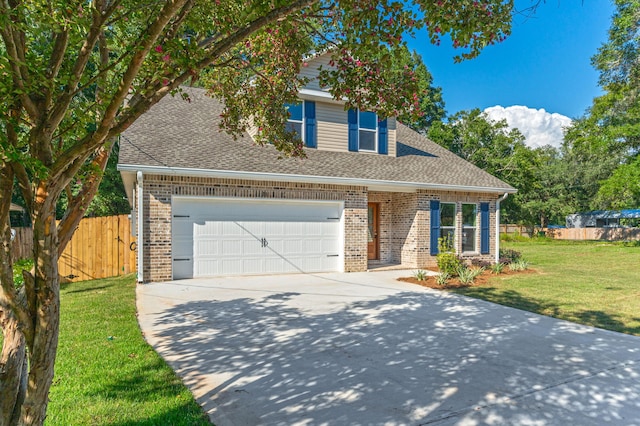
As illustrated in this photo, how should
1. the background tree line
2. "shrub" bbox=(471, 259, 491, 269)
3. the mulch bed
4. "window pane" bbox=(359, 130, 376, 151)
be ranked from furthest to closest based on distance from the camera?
1. the background tree line
2. "window pane" bbox=(359, 130, 376, 151)
3. "shrub" bbox=(471, 259, 491, 269)
4. the mulch bed

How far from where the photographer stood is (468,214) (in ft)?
45.2

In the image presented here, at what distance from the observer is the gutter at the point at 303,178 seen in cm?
936

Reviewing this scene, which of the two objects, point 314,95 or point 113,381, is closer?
point 113,381

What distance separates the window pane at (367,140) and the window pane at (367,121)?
0.65 feet

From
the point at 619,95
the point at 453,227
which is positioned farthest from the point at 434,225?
the point at 619,95

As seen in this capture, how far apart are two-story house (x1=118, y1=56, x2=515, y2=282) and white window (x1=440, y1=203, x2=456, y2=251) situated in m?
0.03

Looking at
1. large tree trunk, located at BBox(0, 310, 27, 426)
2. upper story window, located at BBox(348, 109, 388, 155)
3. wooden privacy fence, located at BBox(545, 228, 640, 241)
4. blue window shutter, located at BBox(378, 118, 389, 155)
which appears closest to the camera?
large tree trunk, located at BBox(0, 310, 27, 426)

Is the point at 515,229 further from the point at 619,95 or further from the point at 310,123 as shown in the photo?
the point at 310,123

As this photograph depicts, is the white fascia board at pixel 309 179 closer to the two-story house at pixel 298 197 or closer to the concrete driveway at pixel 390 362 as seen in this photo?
the two-story house at pixel 298 197

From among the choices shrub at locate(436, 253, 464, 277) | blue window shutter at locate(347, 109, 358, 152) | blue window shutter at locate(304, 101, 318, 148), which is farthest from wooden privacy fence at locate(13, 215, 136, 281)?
shrub at locate(436, 253, 464, 277)

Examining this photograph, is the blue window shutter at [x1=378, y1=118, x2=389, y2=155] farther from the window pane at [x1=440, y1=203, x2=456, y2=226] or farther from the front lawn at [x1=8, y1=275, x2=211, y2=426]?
the front lawn at [x1=8, y1=275, x2=211, y2=426]

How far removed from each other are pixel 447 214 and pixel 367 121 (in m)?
4.15

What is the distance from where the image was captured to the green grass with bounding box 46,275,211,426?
309 cm

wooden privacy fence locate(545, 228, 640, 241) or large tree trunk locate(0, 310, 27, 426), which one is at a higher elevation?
large tree trunk locate(0, 310, 27, 426)
